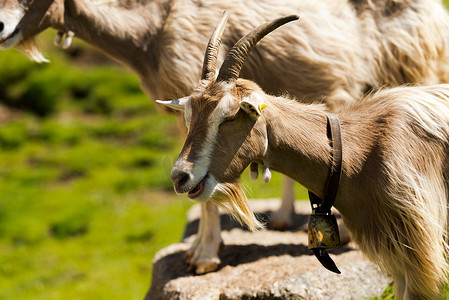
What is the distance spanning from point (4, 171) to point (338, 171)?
1103 cm

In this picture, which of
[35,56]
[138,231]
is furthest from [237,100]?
[138,231]

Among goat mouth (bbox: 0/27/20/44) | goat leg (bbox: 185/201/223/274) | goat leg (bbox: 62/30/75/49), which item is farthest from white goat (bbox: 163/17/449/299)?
goat mouth (bbox: 0/27/20/44)

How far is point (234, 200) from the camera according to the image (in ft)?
12.8

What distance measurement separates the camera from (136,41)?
18.7ft

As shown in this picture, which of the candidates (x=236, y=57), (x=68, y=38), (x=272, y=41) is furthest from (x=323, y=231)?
(x=68, y=38)

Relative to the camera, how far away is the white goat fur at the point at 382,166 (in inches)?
151

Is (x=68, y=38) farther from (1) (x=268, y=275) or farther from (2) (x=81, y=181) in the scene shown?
(2) (x=81, y=181)

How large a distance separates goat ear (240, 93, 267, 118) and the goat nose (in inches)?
20.3

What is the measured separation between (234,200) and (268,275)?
163 centimetres

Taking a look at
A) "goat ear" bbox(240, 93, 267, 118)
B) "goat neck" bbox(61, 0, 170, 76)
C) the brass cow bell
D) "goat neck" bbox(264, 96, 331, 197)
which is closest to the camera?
"goat ear" bbox(240, 93, 267, 118)

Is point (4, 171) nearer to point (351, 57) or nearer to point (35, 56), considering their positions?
point (35, 56)

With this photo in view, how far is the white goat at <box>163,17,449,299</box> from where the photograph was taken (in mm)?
3740

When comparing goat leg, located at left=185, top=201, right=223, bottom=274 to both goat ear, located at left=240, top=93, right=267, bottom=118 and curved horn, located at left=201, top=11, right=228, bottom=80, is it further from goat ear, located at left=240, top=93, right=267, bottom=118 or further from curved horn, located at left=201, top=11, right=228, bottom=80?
goat ear, located at left=240, top=93, right=267, bottom=118

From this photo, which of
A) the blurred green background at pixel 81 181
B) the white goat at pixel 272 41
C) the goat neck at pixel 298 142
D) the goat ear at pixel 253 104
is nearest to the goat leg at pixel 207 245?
the white goat at pixel 272 41
